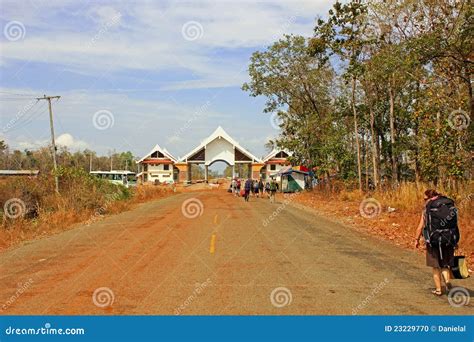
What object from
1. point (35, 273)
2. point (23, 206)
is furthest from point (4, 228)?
point (35, 273)

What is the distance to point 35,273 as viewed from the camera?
9.98 meters

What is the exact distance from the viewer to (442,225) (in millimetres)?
8219

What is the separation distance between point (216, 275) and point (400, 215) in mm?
12783

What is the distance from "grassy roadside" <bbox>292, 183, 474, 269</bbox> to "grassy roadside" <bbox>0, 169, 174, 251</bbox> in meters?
11.7

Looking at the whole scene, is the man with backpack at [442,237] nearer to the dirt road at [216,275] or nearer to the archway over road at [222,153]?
the dirt road at [216,275]

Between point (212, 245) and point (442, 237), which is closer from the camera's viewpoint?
point (442, 237)

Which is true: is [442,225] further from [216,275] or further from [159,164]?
[159,164]

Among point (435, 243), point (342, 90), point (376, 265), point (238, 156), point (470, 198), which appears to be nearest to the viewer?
point (435, 243)

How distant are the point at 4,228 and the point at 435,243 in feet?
51.3

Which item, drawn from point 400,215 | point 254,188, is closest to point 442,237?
point 400,215

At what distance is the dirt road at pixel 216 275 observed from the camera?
7.19 m

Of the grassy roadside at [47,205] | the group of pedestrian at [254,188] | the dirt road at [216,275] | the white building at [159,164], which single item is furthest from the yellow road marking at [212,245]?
the white building at [159,164]

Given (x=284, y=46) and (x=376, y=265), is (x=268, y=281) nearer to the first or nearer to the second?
(x=376, y=265)

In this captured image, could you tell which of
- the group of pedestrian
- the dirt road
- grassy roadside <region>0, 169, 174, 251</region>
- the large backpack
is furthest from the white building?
the large backpack
